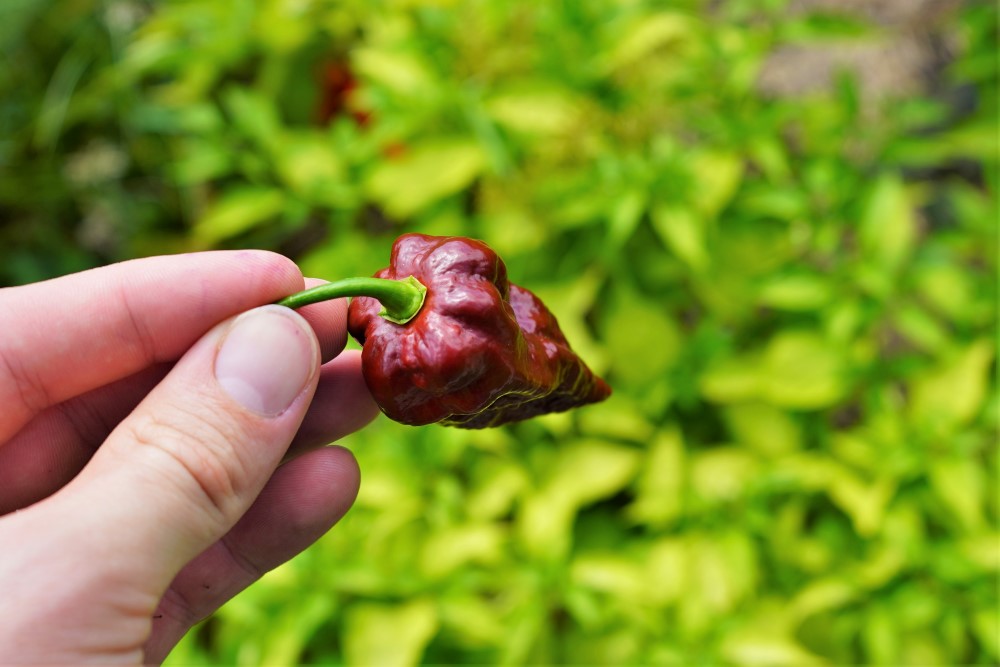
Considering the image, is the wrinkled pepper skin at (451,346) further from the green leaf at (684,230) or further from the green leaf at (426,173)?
the green leaf at (426,173)

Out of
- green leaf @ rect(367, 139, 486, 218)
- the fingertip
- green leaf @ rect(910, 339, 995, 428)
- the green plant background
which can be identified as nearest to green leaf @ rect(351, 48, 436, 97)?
the green plant background

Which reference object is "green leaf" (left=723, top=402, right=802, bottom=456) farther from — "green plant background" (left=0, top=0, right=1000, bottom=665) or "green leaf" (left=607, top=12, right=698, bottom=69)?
"green leaf" (left=607, top=12, right=698, bottom=69)

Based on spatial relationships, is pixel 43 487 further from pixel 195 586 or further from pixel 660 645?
pixel 660 645

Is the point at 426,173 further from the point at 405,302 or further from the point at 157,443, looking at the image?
the point at 157,443

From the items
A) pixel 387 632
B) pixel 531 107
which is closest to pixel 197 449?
pixel 387 632

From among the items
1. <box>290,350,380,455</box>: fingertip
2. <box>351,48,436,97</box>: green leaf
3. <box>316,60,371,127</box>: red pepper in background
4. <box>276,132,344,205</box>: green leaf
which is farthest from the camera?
<box>316,60,371,127</box>: red pepper in background

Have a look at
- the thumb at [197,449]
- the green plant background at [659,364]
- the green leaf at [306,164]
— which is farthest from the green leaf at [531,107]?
the thumb at [197,449]

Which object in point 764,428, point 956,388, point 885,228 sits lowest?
point 764,428

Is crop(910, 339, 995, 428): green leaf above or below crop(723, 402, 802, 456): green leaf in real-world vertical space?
above

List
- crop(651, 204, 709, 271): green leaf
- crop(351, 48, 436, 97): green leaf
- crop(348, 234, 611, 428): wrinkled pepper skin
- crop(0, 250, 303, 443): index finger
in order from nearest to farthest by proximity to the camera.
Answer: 1. crop(348, 234, 611, 428): wrinkled pepper skin
2. crop(0, 250, 303, 443): index finger
3. crop(651, 204, 709, 271): green leaf
4. crop(351, 48, 436, 97): green leaf
